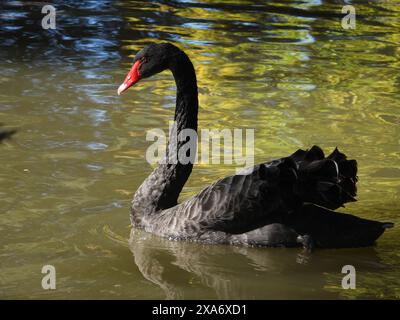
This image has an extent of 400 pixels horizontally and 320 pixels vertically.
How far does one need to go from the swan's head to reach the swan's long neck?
7 centimetres

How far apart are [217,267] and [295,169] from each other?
2.21 ft

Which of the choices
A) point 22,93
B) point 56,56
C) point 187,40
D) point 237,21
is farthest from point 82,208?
point 237,21

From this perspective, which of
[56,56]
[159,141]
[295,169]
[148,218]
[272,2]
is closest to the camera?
[295,169]

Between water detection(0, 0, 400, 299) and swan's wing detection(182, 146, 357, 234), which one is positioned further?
swan's wing detection(182, 146, 357, 234)

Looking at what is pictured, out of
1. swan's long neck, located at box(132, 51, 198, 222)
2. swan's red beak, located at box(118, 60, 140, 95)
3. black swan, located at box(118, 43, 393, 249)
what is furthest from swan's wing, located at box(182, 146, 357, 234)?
swan's red beak, located at box(118, 60, 140, 95)

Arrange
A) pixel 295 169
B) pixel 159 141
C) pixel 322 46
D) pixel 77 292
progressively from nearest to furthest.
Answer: pixel 77 292 < pixel 295 169 < pixel 159 141 < pixel 322 46

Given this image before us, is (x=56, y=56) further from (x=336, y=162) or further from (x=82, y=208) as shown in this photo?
(x=336, y=162)

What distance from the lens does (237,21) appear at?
12141mm

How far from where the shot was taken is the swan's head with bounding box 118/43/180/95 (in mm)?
5656

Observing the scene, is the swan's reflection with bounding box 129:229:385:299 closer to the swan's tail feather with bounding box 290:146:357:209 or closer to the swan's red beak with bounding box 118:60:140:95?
the swan's tail feather with bounding box 290:146:357:209

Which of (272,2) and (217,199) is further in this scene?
(272,2)

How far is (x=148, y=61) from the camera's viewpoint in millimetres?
5660

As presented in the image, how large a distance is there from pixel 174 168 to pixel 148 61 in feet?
2.16

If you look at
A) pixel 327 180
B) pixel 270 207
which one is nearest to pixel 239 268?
pixel 270 207
